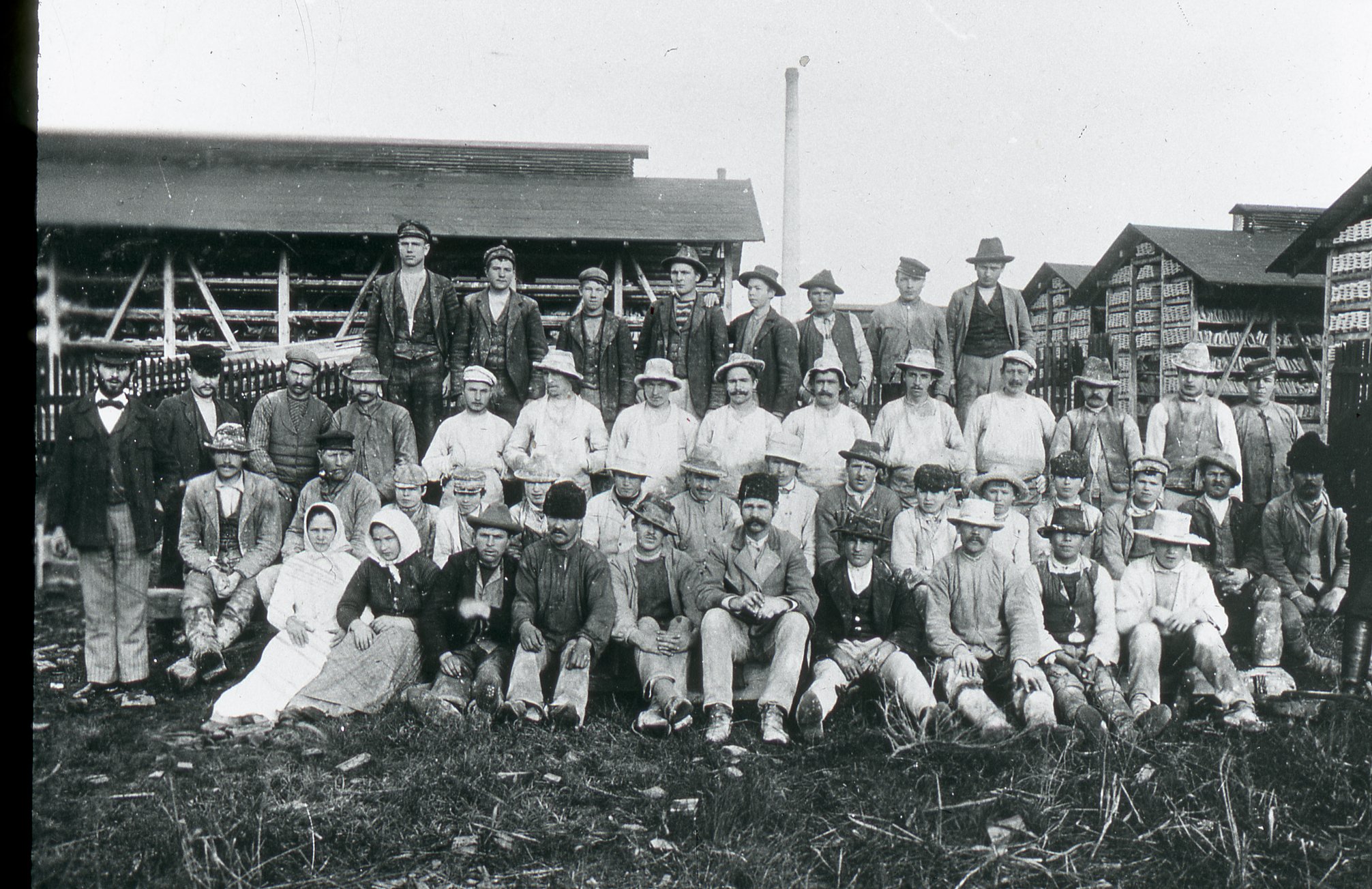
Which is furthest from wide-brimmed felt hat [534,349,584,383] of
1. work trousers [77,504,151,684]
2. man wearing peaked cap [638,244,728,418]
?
work trousers [77,504,151,684]

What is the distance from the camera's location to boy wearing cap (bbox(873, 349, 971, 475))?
724 centimetres

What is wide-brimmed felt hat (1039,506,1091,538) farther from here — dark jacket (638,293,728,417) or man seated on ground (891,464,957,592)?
dark jacket (638,293,728,417)

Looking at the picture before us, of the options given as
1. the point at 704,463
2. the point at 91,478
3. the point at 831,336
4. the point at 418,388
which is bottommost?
the point at 91,478

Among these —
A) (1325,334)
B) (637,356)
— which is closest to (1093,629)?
(637,356)

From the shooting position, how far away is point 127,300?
14.9 metres

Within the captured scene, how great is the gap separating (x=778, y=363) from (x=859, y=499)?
1.77 m

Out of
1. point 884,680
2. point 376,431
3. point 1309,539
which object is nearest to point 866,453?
point 884,680

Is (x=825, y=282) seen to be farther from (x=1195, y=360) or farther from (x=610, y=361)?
(x=1195, y=360)

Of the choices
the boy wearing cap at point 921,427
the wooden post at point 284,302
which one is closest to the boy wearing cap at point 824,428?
the boy wearing cap at point 921,427

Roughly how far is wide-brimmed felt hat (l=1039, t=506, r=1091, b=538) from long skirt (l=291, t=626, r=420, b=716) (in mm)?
3857

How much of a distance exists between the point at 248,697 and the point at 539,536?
1.86 meters

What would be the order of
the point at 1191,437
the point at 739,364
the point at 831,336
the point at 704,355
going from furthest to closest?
the point at 831,336 < the point at 704,355 < the point at 1191,437 < the point at 739,364

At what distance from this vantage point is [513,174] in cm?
1781

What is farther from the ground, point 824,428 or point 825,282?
point 825,282
